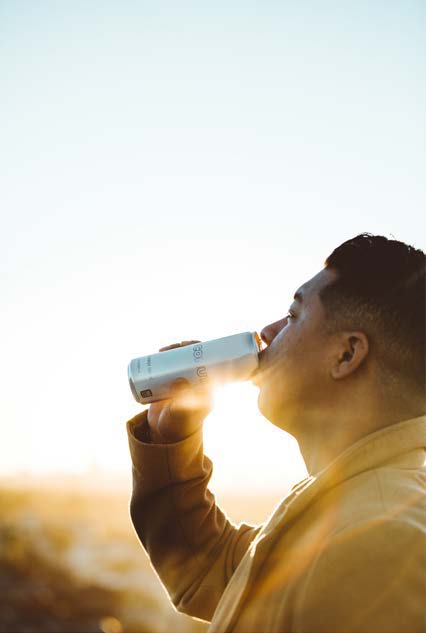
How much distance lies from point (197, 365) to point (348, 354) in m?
0.79

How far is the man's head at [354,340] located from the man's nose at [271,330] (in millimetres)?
100

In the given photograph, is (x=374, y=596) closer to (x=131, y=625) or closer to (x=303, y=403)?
(x=303, y=403)

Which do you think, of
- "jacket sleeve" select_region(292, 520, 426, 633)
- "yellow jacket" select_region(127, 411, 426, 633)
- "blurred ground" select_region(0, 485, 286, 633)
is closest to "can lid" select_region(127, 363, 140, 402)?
"yellow jacket" select_region(127, 411, 426, 633)

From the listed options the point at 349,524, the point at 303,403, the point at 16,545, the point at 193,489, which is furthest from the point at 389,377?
the point at 16,545

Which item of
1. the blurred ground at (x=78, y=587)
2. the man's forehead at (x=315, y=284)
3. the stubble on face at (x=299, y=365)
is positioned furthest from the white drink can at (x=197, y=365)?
the blurred ground at (x=78, y=587)

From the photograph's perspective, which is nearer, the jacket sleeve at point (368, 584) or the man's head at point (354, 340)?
the jacket sleeve at point (368, 584)

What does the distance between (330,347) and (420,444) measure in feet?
1.68

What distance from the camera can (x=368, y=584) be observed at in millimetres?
1242

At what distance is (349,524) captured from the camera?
4.54ft

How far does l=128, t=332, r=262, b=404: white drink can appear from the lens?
2.41m

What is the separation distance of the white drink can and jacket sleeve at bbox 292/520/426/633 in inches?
45.3

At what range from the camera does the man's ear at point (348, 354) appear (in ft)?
6.38

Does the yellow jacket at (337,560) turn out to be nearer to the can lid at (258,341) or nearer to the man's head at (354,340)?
the man's head at (354,340)

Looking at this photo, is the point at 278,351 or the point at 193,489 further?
the point at 193,489
